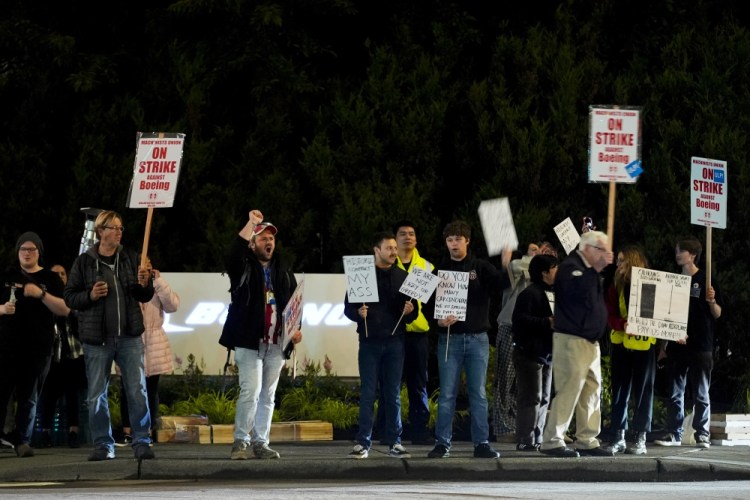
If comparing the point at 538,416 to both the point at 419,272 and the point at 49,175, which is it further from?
the point at 49,175

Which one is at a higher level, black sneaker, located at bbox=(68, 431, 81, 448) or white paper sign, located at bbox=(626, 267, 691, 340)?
white paper sign, located at bbox=(626, 267, 691, 340)

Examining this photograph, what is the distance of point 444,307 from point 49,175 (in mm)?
7781

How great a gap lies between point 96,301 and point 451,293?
10.2 feet

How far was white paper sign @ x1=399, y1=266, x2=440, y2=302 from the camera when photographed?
13523mm

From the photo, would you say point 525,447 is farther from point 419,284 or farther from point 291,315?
point 291,315

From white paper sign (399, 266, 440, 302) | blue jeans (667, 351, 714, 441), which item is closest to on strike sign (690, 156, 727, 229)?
blue jeans (667, 351, 714, 441)

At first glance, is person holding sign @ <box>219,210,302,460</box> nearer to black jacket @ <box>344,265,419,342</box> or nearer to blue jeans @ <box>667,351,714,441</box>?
black jacket @ <box>344,265,419,342</box>

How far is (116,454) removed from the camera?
541 inches

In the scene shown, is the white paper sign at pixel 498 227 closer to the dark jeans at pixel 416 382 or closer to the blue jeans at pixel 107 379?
the dark jeans at pixel 416 382

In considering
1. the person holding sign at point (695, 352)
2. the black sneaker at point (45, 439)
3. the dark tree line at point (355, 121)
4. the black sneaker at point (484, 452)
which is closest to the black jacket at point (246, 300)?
the black sneaker at point (484, 452)

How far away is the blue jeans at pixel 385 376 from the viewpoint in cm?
1354

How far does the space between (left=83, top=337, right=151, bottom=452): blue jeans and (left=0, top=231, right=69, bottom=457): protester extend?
0.85 meters

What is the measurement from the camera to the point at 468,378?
13758 millimetres

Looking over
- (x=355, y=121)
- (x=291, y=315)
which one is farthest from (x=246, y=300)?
(x=355, y=121)
